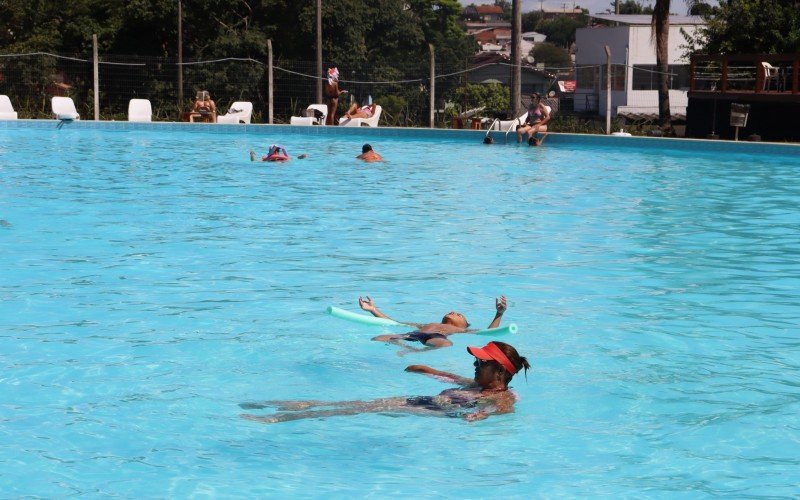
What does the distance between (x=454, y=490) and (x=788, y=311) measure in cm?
441

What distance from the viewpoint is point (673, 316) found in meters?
8.04

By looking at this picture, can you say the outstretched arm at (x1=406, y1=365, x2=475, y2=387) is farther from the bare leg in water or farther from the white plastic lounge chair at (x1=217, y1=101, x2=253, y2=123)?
the white plastic lounge chair at (x1=217, y1=101, x2=253, y2=123)

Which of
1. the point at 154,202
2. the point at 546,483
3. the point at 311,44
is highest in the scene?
the point at 311,44

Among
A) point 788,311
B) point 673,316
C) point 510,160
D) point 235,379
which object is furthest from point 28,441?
point 510,160

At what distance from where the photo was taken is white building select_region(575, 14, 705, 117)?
4325 centimetres

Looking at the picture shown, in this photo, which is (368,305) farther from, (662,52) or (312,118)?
(662,52)

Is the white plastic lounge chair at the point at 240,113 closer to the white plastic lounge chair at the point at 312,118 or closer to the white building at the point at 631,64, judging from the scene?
the white plastic lounge chair at the point at 312,118

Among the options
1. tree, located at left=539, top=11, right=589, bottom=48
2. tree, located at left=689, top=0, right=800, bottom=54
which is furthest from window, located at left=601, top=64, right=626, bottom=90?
tree, located at left=539, top=11, right=589, bottom=48

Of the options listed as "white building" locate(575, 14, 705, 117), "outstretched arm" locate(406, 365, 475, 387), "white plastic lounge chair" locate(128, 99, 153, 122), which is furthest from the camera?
"white building" locate(575, 14, 705, 117)

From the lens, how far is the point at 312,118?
27609 millimetres

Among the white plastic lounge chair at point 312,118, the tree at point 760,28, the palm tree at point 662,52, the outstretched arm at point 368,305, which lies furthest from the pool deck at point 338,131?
the outstretched arm at point 368,305

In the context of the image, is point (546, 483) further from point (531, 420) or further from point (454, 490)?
point (531, 420)

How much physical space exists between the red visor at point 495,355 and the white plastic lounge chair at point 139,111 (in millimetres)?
23617

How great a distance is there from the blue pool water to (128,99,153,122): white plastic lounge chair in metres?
12.4
